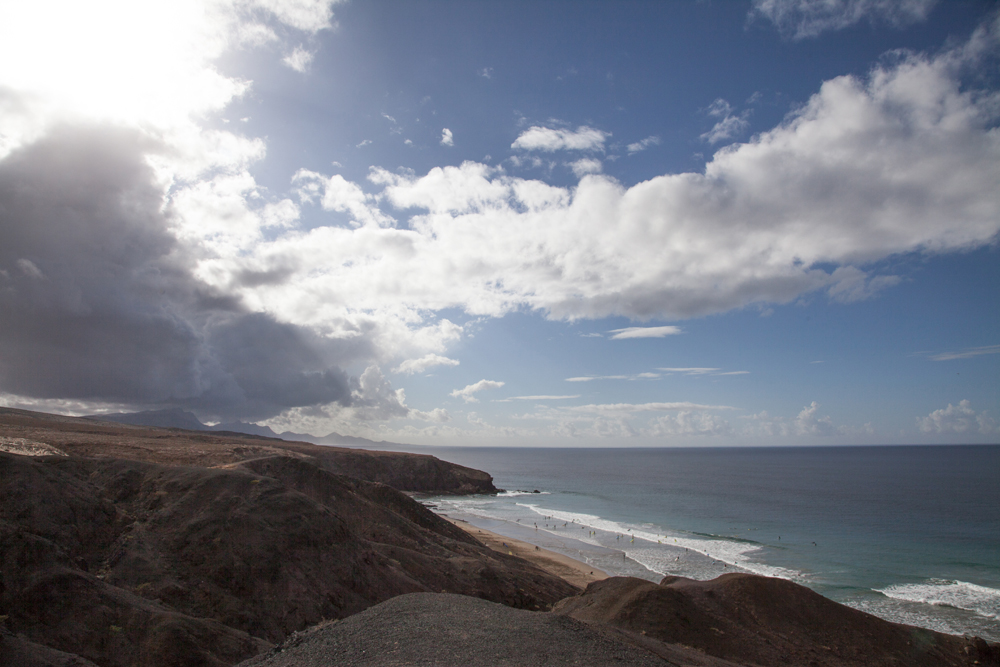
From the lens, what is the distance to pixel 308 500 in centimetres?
2053

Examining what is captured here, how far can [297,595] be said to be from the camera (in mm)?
16516

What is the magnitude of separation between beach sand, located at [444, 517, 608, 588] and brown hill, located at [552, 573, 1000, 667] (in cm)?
1099

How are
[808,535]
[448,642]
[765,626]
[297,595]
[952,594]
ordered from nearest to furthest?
[448,642]
[297,595]
[765,626]
[952,594]
[808,535]

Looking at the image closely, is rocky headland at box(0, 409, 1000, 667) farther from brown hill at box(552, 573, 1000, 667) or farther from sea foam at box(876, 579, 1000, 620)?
sea foam at box(876, 579, 1000, 620)

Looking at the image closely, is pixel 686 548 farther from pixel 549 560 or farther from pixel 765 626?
pixel 765 626

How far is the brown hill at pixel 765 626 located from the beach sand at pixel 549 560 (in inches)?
433

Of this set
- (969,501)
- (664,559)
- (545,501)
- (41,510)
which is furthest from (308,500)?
(969,501)

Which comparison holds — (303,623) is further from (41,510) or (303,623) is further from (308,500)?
(41,510)

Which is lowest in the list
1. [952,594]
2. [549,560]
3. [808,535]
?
[808,535]

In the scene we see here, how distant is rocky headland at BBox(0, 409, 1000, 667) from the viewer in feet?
35.2

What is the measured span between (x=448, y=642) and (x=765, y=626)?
18990 millimetres

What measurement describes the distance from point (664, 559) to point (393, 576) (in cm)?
3157

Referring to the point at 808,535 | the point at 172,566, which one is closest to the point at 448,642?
the point at 172,566

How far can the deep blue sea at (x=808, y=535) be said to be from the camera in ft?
115
